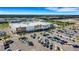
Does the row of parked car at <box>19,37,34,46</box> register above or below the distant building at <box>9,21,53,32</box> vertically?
below

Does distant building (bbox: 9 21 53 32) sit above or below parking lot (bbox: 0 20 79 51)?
above

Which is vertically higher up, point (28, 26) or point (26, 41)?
point (28, 26)

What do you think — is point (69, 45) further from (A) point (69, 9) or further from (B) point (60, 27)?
(A) point (69, 9)

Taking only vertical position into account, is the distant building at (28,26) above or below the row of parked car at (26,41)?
above
